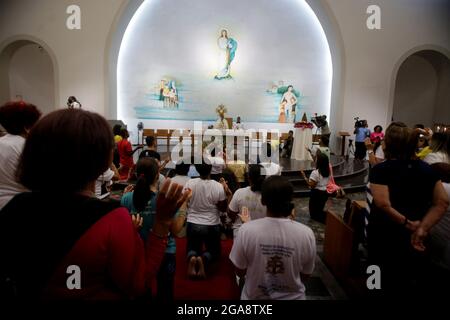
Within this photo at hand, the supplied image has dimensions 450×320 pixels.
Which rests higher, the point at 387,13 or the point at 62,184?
the point at 387,13

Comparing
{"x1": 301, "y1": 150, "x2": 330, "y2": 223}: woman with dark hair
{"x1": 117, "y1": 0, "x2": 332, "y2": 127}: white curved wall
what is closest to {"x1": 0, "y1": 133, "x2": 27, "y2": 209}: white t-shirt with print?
{"x1": 301, "y1": 150, "x2": 330, "y2": 223}: woman with dark hair

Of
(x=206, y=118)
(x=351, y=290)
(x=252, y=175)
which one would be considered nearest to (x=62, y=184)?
(x=252, y=175)

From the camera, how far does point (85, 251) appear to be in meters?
0.91

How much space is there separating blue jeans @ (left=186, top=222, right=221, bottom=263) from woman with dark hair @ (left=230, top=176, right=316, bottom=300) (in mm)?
1469

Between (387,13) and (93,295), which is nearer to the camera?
(93,295)

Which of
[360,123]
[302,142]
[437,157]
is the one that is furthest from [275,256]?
[360,123]

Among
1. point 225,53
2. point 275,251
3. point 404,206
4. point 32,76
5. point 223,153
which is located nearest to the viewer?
point 275,251

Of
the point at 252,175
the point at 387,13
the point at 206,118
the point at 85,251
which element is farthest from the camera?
the point at 206,118

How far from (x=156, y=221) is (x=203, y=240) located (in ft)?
7.05

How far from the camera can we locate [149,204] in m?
2.20

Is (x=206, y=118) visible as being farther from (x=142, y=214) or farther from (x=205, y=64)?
(x=142, y=214)

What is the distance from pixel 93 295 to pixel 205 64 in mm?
11762

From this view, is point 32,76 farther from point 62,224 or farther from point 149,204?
point 62,224
